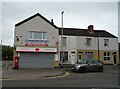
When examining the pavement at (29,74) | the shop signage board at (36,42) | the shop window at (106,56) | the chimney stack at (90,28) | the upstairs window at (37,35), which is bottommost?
the pavement at (29,74)

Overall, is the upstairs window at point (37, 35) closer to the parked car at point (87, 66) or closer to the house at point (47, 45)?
the house at point (47, 45)

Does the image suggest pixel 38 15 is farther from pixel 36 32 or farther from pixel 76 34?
pixel 76 34

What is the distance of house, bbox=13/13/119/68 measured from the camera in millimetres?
33031

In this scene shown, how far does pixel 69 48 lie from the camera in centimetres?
3981

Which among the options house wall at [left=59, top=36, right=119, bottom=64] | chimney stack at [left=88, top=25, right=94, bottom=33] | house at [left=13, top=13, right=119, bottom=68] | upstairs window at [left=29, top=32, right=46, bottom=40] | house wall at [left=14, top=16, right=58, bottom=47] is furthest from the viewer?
chimney stack at [left=88, top=25, right=94, bottom=33]

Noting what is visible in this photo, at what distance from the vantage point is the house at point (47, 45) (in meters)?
33.0

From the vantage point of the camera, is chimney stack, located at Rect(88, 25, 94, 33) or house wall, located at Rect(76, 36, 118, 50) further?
chimney stack, located at Rect(88, 25, 94, 33)

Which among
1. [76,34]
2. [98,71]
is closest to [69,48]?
[76,34]

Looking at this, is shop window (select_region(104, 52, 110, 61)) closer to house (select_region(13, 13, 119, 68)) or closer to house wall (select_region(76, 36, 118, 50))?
house (select_region(13, 13, 119, 68))

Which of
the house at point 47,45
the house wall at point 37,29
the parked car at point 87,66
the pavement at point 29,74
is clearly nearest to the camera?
the pavement at point 29,74

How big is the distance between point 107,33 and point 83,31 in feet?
16.6

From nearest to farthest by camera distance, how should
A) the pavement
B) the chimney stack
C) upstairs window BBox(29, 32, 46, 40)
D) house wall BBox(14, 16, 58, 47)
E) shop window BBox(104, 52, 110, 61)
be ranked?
1. the pavement
2. house wall BBox(14, 16, 58, 47)
3. upstairs window BBox(29, 32, 46, 40)
4. shop window BBox(104, 52, 110, 61)
5. the chimney stack

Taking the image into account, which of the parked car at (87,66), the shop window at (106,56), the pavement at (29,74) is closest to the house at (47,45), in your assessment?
the shop window at (106,56)

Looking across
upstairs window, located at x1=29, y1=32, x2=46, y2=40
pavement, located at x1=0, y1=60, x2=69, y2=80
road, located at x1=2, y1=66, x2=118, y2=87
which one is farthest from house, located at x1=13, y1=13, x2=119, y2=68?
road, located at x1=2, y1=66, x2=118, y2=87
